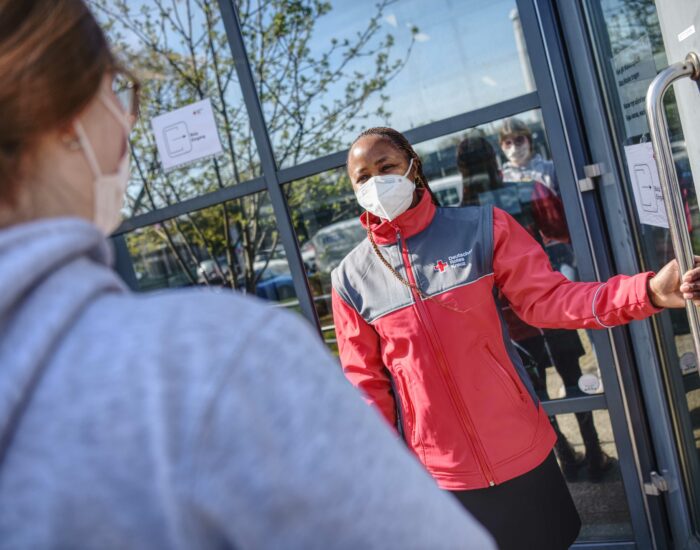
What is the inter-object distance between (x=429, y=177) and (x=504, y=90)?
533 mm

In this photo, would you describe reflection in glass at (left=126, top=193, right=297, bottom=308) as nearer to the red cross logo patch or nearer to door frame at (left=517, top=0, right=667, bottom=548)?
the red cross logo patch

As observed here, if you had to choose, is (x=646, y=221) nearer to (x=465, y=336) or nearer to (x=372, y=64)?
(x=465, y=336)

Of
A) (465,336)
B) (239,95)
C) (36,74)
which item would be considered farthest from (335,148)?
(36,74)

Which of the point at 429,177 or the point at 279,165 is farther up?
the point at 279,165

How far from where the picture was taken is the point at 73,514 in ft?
1.62

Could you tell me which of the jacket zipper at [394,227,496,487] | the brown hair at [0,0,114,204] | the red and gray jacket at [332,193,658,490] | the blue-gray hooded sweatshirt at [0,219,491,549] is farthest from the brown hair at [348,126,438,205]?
the blue-gray hooded sweatshirt at [0,219,491,549]

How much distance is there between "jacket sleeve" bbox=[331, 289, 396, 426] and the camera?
214cm

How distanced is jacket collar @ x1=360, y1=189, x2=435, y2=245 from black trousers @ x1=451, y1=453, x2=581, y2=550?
0.89 metres

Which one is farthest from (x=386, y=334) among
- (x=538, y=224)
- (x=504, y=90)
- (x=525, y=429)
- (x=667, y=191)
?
(x=504, y=90)

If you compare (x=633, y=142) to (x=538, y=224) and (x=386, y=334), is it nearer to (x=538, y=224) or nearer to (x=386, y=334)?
(x=538, y=224)

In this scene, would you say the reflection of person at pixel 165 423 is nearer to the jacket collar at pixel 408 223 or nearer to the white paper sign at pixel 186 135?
the jacket collar at pixel 408 223

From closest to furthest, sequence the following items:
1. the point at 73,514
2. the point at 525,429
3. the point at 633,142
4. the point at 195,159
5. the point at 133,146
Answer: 1. the point at 73,514
2. the point at 525,429
3. the point at 633,142
4. the point at 195,159
5. the point at 133,146

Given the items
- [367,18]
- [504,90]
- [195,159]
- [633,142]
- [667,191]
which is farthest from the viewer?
[195,159]

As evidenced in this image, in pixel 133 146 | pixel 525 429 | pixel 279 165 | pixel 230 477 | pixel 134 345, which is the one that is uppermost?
pixel 133 146
